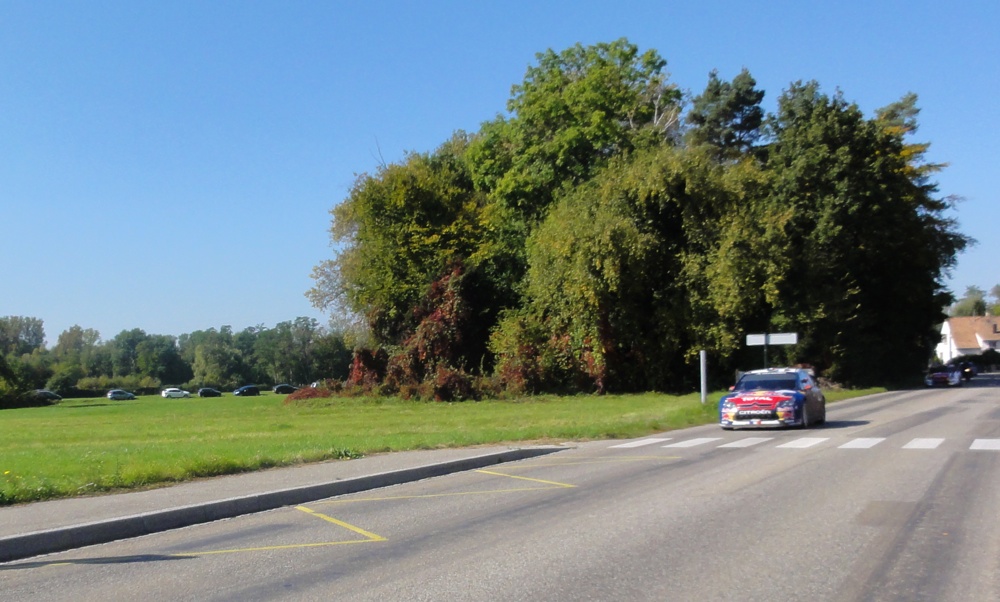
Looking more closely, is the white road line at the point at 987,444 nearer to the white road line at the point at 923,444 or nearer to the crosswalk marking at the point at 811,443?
the crosswalk marking at the point at 811,443

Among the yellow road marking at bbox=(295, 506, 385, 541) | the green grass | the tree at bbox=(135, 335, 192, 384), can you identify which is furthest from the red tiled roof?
the yellow road marking at bbox=(295, 506, 385, 541)

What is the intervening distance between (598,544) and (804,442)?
11.9 metres

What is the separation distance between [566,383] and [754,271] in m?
13.3

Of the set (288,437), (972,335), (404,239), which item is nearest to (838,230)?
(404,239)

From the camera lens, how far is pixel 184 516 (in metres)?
10.8

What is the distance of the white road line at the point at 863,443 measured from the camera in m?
18.1

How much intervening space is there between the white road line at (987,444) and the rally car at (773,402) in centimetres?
457

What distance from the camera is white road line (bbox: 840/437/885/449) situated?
18.1 m

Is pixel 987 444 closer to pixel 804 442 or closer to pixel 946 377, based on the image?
pixel 804 442

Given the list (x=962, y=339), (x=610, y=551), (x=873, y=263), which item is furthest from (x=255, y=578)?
(x=962, y=339)

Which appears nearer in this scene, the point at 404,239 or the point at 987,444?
the point at 987,444

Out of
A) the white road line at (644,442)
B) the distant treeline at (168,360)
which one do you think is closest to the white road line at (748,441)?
the white road line at (644,442)

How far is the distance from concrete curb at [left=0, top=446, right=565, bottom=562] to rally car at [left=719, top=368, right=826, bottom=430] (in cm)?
1042

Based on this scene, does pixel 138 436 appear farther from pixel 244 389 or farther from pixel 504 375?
pixel 244 389
